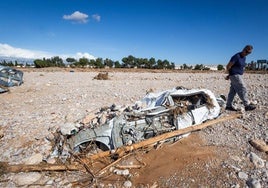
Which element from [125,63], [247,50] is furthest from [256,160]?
[125,63]

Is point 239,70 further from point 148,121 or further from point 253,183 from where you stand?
point 253,183

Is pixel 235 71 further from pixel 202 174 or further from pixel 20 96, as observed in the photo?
pixel 20 96

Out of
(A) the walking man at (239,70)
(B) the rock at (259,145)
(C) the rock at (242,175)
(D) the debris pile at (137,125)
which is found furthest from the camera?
(A) the walking man at (239,70)

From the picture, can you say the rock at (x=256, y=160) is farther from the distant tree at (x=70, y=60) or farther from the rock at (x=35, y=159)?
the distant tree at (x=70, y=60)

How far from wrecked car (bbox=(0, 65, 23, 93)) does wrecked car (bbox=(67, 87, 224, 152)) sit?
345 inches

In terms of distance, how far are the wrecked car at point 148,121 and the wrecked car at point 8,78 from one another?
8.76m

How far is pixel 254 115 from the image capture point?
17.1 ft

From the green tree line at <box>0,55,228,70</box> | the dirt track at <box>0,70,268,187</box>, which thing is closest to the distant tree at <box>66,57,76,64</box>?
the green tree line at <box>0,55,228,70</box>

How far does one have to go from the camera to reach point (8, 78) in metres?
11.7

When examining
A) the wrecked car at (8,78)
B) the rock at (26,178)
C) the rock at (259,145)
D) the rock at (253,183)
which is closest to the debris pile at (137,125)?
the rock at (26,178)

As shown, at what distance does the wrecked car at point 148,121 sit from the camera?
13.1 ft

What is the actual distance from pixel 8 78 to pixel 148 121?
10813mm

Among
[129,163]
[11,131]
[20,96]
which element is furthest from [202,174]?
[20,96]

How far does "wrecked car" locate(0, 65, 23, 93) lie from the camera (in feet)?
36.8
